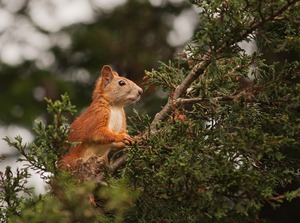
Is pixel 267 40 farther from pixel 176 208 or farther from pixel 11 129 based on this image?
pixel 11 129

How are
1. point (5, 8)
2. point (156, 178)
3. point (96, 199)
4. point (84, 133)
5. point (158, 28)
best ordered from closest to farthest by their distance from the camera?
point (156, 178), point (96, 199), point (84, 133), point (158, 28), point (5, 8)

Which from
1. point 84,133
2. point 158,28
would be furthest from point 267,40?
point 158,28

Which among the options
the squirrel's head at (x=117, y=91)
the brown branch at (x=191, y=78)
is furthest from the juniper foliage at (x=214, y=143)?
the squirrel's head at (x=117, y=91)

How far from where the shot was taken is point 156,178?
17.1ft

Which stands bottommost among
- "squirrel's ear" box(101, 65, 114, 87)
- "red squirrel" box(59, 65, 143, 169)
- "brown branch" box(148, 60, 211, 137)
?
"red squirrel" box(59, 65, 143, 169)

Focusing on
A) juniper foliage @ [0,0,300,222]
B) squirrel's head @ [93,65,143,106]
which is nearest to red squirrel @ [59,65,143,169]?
squirrel's head @ [93,65,143,106]

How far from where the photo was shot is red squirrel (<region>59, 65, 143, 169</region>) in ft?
22.9

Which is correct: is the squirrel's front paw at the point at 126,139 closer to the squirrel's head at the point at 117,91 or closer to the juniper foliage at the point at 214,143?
the juniper foliage at the point at 214,143

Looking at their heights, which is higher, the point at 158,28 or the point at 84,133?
the point at 158,28

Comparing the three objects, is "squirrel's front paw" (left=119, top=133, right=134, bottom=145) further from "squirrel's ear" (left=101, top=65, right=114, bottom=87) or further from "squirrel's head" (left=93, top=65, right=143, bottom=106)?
"squirrel's ear" (left=101, top=65, right=114, bottom=87)

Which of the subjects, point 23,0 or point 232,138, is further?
point 23,0

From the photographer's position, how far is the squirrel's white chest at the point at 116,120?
726 centimetres

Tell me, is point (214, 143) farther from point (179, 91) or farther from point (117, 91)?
point (117, 91)

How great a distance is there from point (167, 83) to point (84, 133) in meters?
1.65
